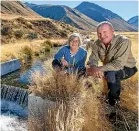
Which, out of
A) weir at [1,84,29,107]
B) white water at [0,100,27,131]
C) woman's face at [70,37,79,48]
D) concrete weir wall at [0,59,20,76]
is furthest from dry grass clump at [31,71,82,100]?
concrete weir wall at [0,59,20,76]

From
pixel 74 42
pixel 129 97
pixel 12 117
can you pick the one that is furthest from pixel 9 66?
pixel 74 42

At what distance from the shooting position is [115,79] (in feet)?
18.9

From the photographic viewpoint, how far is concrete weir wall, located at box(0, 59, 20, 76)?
14695 mm

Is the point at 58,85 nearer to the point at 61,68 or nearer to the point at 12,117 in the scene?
the point at 61,68

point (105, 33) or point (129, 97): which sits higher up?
point (105, 33)


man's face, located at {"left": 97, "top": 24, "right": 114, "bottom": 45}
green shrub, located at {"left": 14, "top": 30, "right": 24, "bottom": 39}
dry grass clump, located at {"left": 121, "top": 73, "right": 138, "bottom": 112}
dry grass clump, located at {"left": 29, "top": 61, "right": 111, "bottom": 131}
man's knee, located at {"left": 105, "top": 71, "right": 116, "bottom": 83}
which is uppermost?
man's face, located at {"left": 97, "top": 24, "right": 114, "bottom": 45}

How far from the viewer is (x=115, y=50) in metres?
5.68

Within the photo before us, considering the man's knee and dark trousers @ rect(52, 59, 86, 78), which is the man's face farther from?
dark trousers @ rect(52, 59, 86, 78)

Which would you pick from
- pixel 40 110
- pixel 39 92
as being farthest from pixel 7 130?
pixel 40 110

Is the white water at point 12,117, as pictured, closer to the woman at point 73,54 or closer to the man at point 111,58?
the woman at point 73,54

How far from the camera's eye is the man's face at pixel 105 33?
5598 mm

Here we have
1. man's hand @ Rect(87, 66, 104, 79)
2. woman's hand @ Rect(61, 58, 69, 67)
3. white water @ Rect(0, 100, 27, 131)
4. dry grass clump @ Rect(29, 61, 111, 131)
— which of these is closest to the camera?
dry grass clump @ Rect(29, 61, 111, 131)

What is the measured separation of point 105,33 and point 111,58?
432 millimetres

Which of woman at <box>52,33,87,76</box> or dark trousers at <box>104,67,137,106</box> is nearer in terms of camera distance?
dark trousers at <box>104,67,137,106</box>
